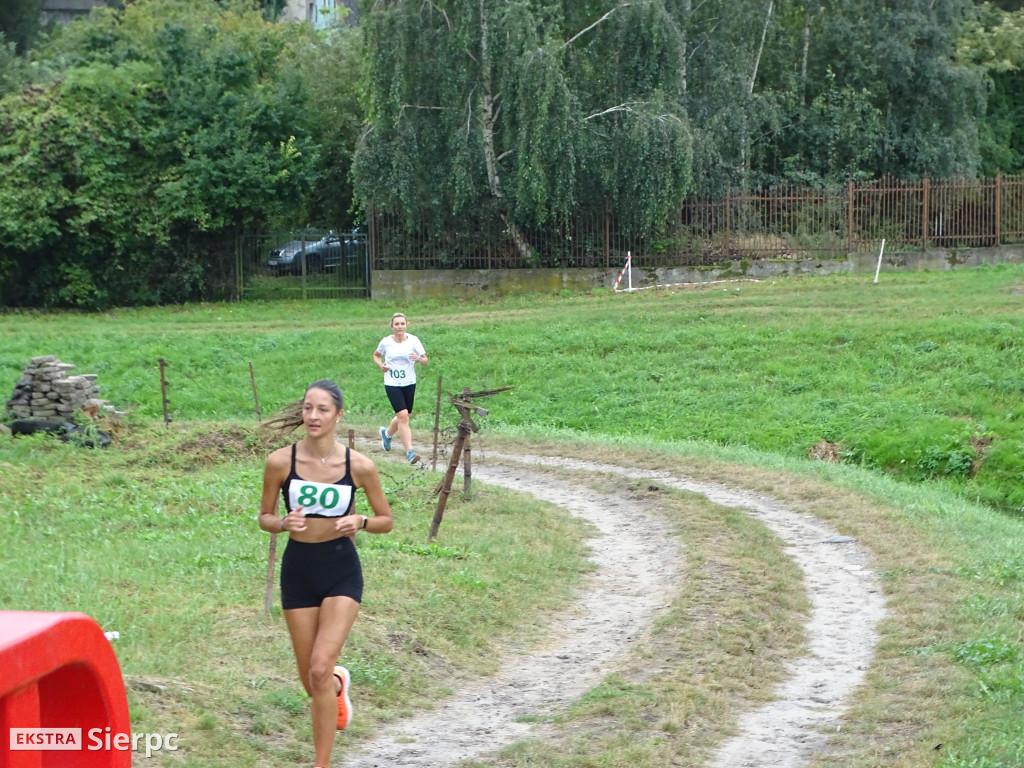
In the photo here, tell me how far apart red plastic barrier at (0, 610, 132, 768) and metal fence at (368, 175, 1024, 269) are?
28.5m

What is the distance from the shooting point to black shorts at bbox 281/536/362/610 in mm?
5711

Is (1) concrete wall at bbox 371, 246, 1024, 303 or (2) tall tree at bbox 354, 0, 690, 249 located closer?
(2) tall tree at bbox 354, 0, 690, 249

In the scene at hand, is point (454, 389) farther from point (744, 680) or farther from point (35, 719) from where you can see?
point (35, 719)

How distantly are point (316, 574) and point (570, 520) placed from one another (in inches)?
265

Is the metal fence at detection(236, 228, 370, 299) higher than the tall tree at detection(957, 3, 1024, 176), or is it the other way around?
the tall tree at detection(957, 3, 1024, 176)

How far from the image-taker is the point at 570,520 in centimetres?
1225

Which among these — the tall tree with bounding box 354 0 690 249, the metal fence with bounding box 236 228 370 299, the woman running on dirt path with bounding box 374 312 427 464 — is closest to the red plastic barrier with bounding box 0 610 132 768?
the woman running on dirt path with bounding box 374 312 427 464

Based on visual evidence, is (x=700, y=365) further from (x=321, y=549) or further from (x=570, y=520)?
(x=321, y=549)

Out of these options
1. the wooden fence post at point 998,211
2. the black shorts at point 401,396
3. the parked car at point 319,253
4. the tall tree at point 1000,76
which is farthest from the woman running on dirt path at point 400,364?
the tall tree at point 1000,76

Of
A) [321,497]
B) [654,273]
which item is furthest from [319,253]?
[321,497]

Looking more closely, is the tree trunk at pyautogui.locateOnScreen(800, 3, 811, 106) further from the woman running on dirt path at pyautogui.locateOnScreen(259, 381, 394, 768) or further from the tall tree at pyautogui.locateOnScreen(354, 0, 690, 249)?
the woman running on dirt path at pyautogui.locateOnScreen(259, 381, 394, 768)

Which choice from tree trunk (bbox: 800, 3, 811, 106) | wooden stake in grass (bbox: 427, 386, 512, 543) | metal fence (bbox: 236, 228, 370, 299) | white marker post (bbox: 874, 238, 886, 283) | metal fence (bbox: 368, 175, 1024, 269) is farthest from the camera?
tree trunk (bbox: 800, 3, 811, 106)

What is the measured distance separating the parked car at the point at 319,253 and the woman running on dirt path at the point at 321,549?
92.0 ft

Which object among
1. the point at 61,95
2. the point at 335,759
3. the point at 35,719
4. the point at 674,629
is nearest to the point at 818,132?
the point at 61,95
